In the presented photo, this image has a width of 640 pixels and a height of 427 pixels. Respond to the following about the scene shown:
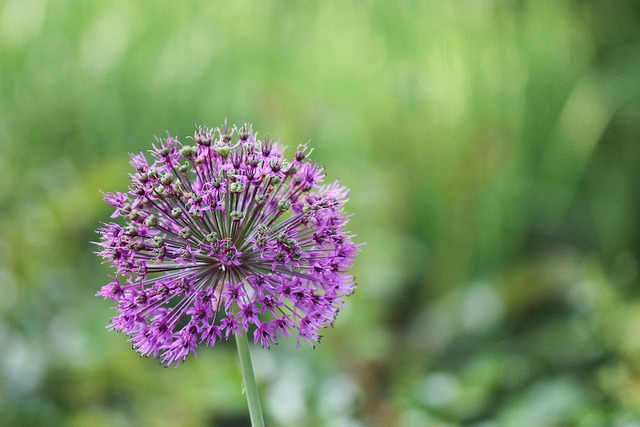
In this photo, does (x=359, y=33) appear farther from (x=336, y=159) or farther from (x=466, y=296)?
(x=466, y=296)

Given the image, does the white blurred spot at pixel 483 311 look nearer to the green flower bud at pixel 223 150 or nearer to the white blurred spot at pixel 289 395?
the white blurred spot at pixel 289 395

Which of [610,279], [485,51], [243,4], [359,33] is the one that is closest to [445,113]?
[485,51]

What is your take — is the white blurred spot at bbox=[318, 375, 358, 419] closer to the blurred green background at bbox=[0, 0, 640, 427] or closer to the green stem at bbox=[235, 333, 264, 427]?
the blurred green background at bbox=[0, 0, 640, 427]

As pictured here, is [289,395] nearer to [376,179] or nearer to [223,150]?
[376,179]

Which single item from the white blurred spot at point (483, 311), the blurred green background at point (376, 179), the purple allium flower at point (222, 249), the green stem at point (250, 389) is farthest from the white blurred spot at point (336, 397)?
the green stem at point (250, 389)

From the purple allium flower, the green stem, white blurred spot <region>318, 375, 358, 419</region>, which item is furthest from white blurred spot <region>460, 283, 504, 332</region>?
the green stem
